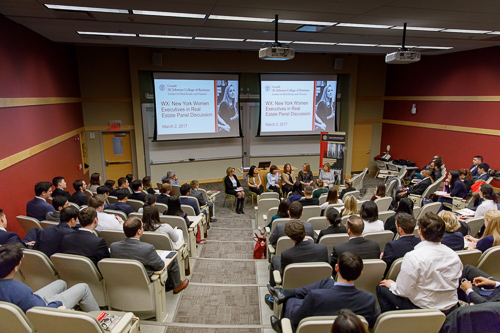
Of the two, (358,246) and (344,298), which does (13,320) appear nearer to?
(344,298)

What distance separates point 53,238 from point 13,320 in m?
1.30

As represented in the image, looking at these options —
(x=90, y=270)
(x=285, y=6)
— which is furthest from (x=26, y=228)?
(x=285, y=6)

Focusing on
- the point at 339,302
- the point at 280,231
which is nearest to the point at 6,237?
the point at 280,231

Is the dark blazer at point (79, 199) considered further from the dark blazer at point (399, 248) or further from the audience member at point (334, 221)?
the dark blazer at point (399, 248)

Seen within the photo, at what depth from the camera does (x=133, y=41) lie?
729 cm

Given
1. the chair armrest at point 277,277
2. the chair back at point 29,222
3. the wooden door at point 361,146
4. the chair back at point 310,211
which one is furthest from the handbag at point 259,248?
the wooden door at point 361,146

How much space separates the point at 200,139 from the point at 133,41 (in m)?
3.75

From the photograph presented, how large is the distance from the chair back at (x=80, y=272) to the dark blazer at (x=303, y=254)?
1837 mm

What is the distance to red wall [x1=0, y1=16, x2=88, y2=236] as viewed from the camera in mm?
4633

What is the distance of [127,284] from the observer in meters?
3.12

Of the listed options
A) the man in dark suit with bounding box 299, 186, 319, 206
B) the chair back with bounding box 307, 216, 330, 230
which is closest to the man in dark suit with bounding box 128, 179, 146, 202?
the man in dark suit with bounding box 299, 186, 319, 206

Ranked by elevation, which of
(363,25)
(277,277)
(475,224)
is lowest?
(277,277)

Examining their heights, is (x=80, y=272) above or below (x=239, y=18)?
below

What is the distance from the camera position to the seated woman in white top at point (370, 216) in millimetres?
3855
